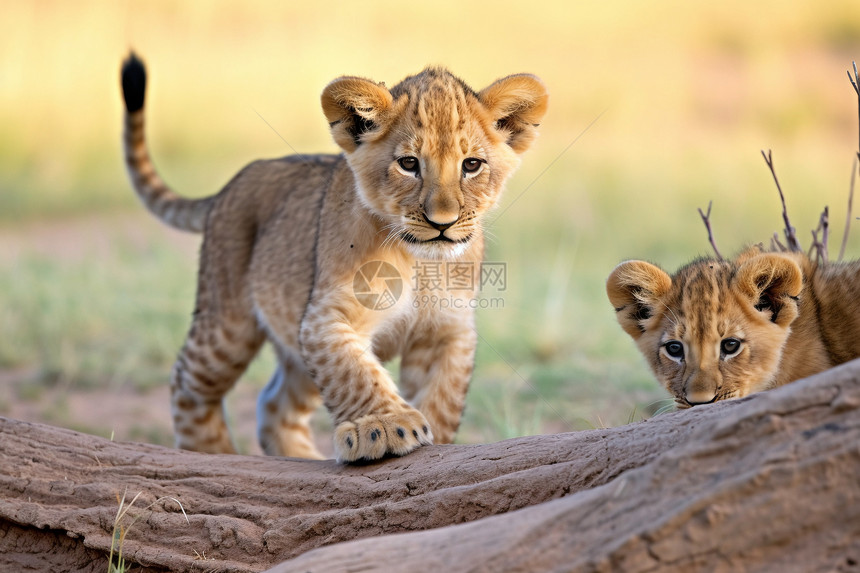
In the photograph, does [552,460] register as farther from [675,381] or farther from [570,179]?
[570,179]

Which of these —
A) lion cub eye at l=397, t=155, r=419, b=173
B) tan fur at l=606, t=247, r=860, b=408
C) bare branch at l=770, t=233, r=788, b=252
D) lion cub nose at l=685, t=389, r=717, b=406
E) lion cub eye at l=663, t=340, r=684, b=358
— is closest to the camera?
lion cub nose at l=685, t=389, r=717, b=406

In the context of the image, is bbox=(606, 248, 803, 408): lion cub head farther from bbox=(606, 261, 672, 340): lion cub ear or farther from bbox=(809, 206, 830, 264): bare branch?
bbox=(809, 206, 830, 264): bare branch

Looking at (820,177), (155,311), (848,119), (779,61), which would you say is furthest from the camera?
(779,61)

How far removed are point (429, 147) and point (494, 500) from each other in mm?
1511

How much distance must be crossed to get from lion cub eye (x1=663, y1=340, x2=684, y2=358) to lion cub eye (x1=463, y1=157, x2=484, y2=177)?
3.45ft

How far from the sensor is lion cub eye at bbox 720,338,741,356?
3439mm

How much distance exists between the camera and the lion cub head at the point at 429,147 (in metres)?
3.67

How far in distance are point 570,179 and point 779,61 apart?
7.52m

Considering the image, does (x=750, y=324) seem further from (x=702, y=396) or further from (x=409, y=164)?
(x=409, y=164)

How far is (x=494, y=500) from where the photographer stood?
9.37 ft

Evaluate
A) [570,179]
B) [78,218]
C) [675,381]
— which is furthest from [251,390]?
[570,179]

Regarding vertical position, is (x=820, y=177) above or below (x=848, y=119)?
below

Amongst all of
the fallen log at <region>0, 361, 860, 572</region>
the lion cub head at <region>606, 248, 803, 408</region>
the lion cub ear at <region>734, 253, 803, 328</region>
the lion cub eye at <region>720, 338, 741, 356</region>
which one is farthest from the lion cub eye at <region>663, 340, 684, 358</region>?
the fallen log at <region>0, 361, 860, 572</region>

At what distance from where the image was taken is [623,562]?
2.02 metres
